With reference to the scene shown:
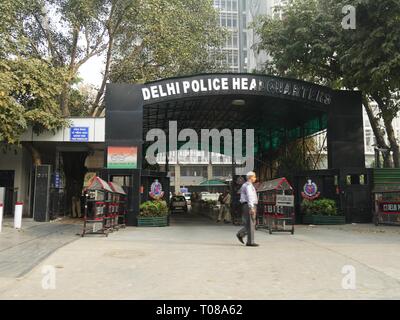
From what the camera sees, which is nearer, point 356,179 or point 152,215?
point 152,215

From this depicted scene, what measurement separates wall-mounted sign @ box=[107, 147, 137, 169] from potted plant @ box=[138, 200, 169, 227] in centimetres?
171

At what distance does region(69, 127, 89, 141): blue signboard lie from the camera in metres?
20.3

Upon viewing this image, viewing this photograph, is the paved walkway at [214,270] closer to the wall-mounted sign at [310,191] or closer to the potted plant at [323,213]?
the potted plant at [323,213]

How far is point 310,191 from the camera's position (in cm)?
1948

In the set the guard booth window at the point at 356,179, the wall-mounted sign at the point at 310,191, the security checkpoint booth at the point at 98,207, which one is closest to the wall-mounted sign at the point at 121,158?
the security checkpoint booth at the point at 98,207

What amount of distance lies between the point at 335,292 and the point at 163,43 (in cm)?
2125

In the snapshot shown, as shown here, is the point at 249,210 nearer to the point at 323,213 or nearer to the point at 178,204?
the point at 323,213

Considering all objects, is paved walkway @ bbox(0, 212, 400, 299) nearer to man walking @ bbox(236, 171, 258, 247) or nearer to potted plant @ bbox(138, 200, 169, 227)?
man walking @ bbox(236, 171, 258, 247)

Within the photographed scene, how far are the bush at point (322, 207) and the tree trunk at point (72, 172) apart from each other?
12.9 meters

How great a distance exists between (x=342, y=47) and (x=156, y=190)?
33.1 feet

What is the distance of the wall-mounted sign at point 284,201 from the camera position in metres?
14.2

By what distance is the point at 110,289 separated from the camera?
6527 millimetres

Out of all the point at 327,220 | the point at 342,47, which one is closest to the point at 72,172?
the point at 327,220
